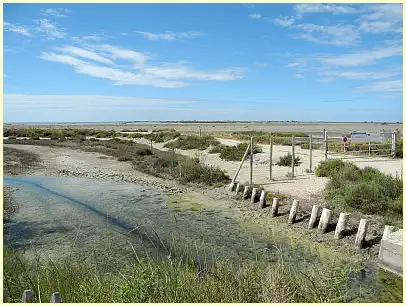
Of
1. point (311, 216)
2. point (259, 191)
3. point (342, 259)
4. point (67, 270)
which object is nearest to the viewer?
point (67, 270)

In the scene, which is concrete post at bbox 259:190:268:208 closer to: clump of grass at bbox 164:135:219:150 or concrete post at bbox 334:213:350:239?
concrete post at bbox 334:213:350:239

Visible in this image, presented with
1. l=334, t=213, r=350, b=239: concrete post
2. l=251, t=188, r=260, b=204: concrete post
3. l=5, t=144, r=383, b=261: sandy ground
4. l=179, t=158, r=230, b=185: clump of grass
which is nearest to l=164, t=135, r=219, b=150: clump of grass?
l=5, t=144, r=383, b=261: sandy ground

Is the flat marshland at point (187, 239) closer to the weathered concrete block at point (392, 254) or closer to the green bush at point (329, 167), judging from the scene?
the green bush at point (329, 167)

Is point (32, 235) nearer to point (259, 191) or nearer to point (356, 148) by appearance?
point (259, 191)

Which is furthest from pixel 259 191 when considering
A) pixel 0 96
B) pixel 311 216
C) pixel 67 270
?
pixel 0 96

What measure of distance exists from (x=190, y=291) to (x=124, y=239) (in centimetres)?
543

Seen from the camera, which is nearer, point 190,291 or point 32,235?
point 190,291

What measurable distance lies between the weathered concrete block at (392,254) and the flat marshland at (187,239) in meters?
0.21

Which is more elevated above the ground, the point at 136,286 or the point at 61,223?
the point at 136,286

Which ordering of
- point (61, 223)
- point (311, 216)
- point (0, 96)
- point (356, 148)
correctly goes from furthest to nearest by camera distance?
point (356, 148)
point (61, 223)
point (311, 216)
point (0, 96)

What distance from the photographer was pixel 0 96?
5.04m

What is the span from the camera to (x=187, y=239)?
9.75 m

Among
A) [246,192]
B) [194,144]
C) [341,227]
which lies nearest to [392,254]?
[341,227]

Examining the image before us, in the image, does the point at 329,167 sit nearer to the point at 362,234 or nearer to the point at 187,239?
the point at 362,234
